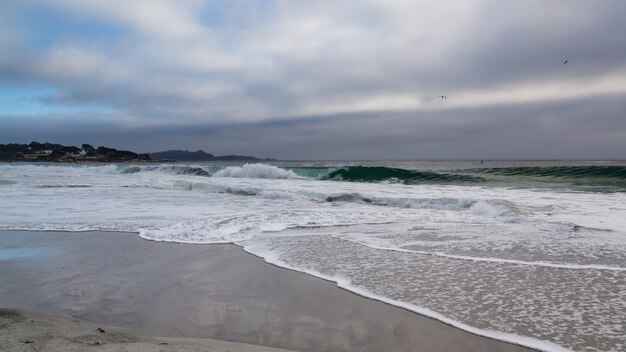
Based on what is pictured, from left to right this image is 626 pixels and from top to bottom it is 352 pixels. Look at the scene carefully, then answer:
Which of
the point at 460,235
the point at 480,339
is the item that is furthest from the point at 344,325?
the point at 460,235

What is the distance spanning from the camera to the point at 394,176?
2641 centimetres

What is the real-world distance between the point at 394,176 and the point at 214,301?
23.4m

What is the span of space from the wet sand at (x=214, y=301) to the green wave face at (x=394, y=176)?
1949 centimetres

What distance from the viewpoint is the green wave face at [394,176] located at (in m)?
24.0

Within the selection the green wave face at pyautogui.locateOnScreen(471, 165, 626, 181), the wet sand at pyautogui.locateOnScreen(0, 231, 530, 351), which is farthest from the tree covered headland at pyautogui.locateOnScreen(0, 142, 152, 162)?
the wet sand at pyautogui.locateOnScreen(0, 231, 530, 351)

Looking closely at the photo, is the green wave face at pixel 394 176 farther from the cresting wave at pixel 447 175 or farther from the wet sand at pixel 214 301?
the wet sand at pixel 214 301

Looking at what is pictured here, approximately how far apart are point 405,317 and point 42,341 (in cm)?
256

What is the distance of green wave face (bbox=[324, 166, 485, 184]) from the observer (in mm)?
24031

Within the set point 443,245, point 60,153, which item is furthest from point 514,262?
point 60,153

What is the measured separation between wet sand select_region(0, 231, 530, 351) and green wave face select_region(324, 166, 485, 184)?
1949 cm

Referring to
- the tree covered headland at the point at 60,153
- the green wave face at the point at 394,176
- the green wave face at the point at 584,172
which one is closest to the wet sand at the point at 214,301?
the green wave face at the point at 394,176

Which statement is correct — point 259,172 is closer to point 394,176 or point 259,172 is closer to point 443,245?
point 394,176

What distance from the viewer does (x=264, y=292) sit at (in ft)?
13.6

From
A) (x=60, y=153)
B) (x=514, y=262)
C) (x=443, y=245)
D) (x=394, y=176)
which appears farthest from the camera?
(x=60, y=153)
